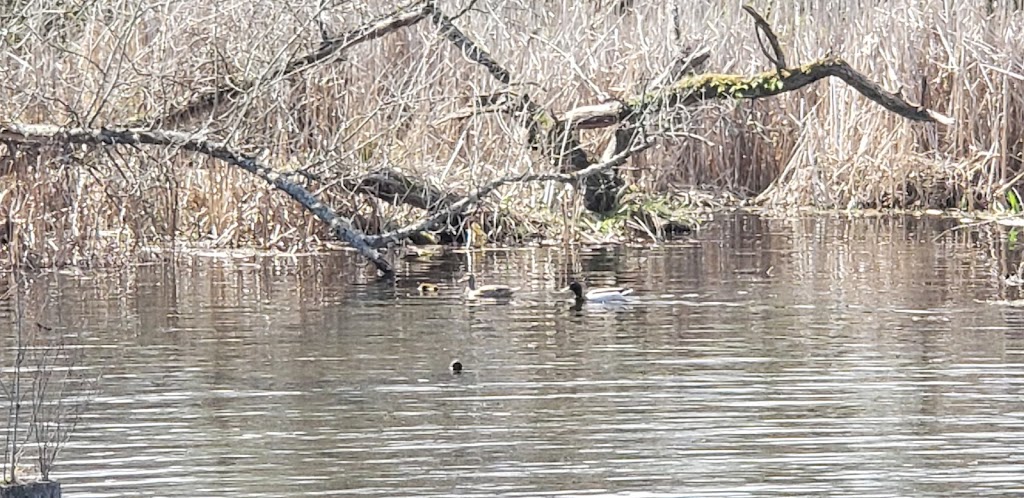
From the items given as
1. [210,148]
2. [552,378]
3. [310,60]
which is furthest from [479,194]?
[552,378]

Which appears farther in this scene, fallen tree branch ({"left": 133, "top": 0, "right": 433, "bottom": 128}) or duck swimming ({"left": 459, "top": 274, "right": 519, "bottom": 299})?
fallen tree branch ({"left": 133, "top": 0, "right": 433, "bottom": 128})

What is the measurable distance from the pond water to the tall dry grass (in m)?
0.60

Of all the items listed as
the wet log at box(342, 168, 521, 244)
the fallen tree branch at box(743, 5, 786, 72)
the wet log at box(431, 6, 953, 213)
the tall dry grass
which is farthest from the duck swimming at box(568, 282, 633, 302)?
the wet log at box(431, 6, 953, 213)

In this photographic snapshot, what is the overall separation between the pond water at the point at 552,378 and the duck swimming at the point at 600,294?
10 centimetres

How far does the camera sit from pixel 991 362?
1208 centimetres

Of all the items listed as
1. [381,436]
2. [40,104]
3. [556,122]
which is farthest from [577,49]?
[381,436]

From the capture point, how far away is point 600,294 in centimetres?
1501

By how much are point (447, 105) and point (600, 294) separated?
488 cm

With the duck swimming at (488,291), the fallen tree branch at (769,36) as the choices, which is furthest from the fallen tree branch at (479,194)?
the fallen tree branch at (769,36)

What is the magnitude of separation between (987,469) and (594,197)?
1097 centimetres

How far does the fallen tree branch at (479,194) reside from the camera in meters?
16.0

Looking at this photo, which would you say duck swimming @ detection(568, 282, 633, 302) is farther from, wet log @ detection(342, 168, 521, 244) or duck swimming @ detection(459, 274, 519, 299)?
wet log @ detection(342, 168, 521, 244)

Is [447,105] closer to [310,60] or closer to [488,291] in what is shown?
[310,60]

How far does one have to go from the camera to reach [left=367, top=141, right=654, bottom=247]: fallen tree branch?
16.0 m
